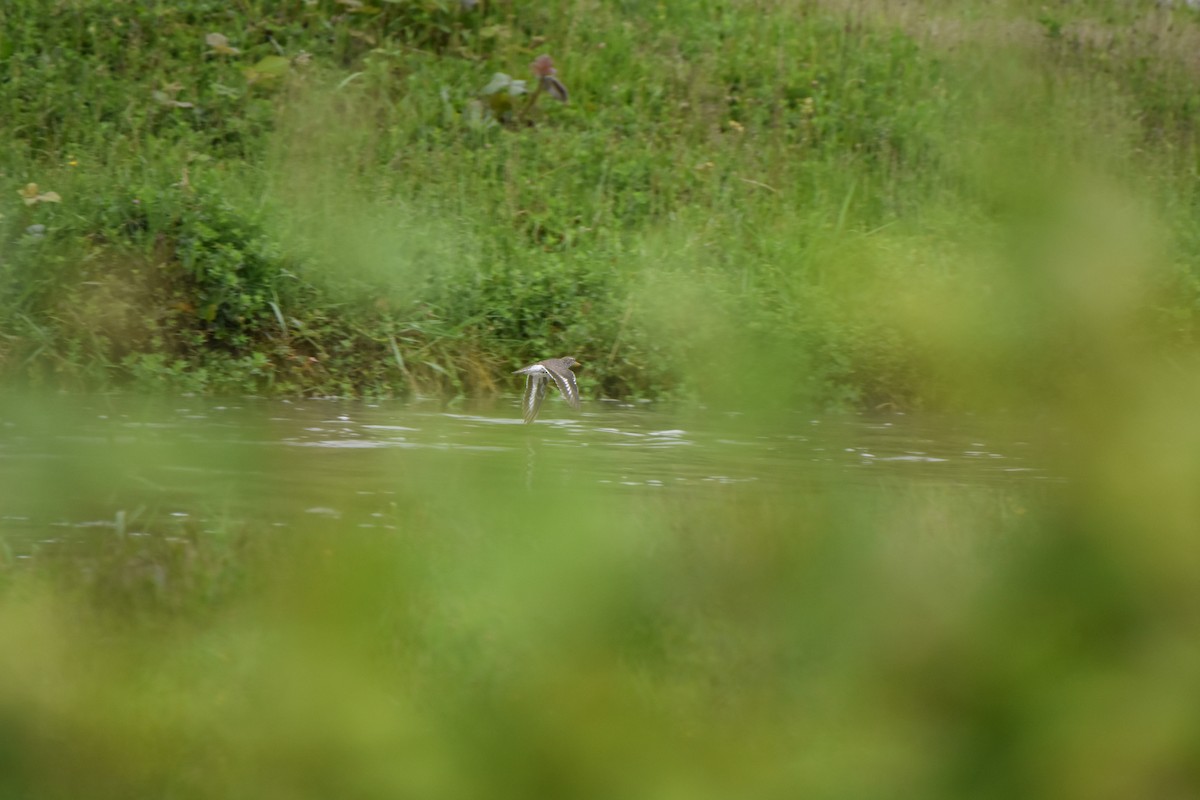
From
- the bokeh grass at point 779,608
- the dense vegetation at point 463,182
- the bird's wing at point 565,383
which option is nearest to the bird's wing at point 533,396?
the bird's wing at point 565,383

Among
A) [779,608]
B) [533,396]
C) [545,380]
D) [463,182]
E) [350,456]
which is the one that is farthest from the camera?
[463,182]

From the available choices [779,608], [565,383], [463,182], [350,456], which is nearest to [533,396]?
[565,383]

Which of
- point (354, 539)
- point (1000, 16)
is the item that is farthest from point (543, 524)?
point (1000, 16)

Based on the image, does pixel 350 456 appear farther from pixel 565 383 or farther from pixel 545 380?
pixel 545 380

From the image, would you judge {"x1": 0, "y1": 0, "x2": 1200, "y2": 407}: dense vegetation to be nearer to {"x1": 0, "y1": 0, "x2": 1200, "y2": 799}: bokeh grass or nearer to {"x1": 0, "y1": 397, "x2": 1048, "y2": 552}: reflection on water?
{"x1": 0, "y1": 397, "x2": 1048, "y2": 552}: reflection on water

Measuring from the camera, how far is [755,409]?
281 cm

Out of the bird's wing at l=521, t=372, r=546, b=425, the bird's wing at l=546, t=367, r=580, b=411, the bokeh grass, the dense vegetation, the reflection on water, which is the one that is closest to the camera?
the bokeh grass

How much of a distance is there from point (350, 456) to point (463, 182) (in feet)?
12.9

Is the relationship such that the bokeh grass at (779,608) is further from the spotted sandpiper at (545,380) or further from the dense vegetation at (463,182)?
the spotted sandpiper at (545,380)

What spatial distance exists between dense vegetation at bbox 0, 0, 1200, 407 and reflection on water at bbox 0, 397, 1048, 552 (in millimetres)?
341

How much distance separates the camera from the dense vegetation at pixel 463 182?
708 centimetres

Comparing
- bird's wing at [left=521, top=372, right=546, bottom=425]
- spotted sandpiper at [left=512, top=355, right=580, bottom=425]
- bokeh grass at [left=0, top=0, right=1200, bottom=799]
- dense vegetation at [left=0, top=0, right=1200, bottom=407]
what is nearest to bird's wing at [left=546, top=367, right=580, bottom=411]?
spotted sandpiper at [left=512, top=355, right=580, bottom=425]

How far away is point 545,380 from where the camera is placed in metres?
6.40

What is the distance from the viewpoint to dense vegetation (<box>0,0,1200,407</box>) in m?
7.08
